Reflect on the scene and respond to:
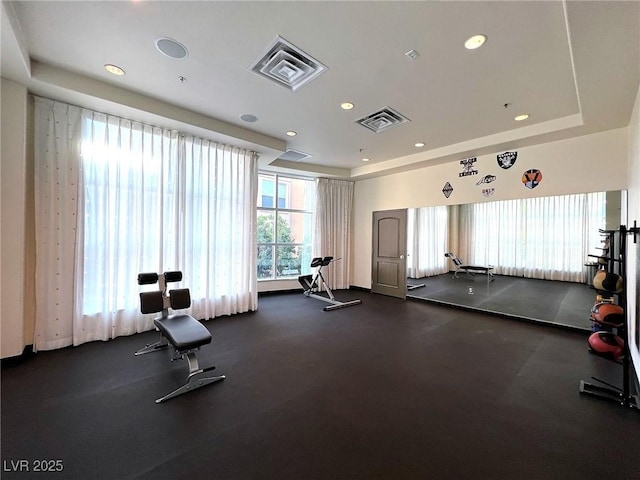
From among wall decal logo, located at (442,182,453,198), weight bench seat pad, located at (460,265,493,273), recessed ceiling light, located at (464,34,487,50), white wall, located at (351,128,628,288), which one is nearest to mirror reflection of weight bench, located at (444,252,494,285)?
weight bench seat pad, located at (460,265,493,273)

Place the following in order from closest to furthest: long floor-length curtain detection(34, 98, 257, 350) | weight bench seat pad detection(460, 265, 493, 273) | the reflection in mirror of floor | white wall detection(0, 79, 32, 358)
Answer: white wall detection(0, 79, 32, 358)
long floor-length curtain detection(34, 98, 257, 350)
the reflection in mirror of floor
weight bench seat pad detection(460, 265, 493, 273)

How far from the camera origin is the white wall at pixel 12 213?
9.14 feet

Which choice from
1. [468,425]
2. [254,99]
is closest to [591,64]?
[468,425]

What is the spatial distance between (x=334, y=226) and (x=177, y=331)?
16.7 ft

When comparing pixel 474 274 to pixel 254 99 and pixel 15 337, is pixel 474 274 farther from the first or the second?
pixel 15 337

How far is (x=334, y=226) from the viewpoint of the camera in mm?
7273

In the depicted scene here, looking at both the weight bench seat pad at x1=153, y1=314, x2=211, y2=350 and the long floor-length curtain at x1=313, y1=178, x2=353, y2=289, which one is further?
the long floor-length curtain at x1=313, y1=178, x2=353, y2=289

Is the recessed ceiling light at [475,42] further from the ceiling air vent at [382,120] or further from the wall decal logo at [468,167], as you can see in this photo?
the wall decal logo at [468,167]

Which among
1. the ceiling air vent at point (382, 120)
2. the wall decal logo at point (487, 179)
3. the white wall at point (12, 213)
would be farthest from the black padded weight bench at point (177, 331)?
the wall decal logo at point (487, 179)

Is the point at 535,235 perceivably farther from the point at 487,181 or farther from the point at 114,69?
the point at 114,69

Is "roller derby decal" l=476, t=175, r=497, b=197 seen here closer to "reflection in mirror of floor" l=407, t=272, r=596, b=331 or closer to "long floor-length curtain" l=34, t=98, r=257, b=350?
"reflection in mirror of floor" l=407, t=272, r=596, b=331

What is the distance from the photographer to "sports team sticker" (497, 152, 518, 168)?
4.62 m

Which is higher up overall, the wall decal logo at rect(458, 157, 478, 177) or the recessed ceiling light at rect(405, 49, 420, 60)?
the recessed ceiling light at rect(405, 49, 420, 60)

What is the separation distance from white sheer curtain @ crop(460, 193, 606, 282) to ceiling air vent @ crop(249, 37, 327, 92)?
7382 mm
